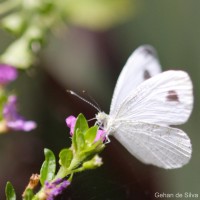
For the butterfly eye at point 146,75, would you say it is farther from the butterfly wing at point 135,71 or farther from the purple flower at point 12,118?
the purple flower at point 12,118

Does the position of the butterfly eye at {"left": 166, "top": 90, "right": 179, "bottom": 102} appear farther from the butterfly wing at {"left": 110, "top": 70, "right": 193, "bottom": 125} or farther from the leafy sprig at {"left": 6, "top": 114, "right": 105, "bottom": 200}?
the leafy sprig at {"left": 6, "top": 114, "right": 105, "bottom": 200}

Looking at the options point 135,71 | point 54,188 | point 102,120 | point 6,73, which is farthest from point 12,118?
point 54,188

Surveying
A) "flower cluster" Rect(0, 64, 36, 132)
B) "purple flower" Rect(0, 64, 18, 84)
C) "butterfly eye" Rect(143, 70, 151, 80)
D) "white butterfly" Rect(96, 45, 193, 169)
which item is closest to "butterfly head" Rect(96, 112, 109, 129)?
"white butterfly" Rect(96, 45, 193, 169)

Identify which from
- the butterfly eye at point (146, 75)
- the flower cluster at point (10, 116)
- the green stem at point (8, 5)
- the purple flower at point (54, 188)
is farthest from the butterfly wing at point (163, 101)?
the green stem at point (8, 5)

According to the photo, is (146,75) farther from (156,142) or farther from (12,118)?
(12,118)

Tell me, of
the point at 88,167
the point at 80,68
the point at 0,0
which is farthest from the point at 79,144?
the point at 80,68

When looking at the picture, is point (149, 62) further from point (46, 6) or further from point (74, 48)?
point (74, 48)
